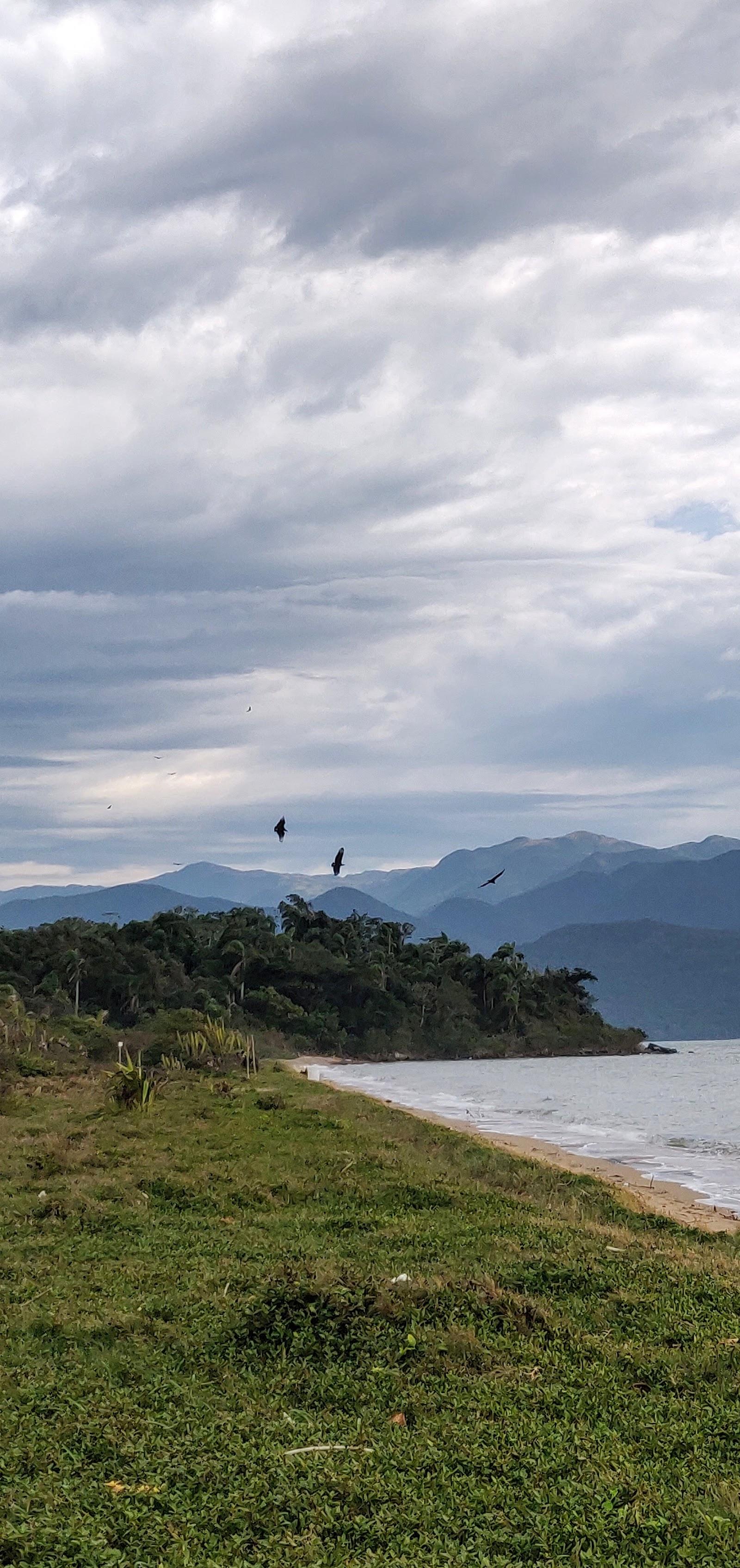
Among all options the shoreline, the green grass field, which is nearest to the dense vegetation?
the shoreline

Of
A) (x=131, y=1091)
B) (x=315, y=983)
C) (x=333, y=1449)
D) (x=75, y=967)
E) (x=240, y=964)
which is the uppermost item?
(x=75, y=967)

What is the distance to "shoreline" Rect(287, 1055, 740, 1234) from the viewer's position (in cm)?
1595

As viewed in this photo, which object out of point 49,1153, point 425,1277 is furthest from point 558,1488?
point 49,1153

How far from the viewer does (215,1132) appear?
20938 mm

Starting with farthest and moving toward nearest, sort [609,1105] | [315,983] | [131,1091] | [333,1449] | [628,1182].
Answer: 1. [315,983]
2. [609,1105]
3. [131,1091]
4. [628,1182]
5. [333,1449]

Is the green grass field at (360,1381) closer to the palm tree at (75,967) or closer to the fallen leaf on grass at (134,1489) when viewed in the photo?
the fallen leaf on grass at (134,1489)

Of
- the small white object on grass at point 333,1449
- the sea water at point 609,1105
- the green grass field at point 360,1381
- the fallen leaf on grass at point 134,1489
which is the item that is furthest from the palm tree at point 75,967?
the fallen leaf on grass at point 134,1489

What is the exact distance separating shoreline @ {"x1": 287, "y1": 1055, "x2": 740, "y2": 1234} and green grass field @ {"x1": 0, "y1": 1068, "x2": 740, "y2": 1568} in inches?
58.5

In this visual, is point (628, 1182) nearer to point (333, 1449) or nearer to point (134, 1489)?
point (333, 1449)

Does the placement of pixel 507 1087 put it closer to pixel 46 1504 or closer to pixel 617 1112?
pixel 617 1112

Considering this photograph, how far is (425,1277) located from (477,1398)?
2536 millimetres

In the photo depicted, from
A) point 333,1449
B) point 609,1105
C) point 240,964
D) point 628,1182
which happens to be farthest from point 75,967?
point 333,1449

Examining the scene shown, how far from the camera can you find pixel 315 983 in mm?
99125

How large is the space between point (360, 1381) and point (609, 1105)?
37544 millimetres
